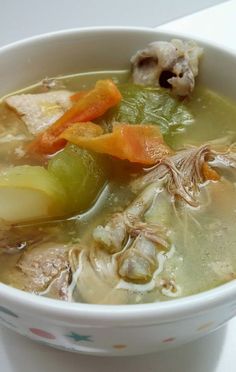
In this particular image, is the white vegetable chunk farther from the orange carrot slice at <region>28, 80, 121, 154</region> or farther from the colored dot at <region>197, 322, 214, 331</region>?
the colored dot at <region>197, 322, 214, 331</region>

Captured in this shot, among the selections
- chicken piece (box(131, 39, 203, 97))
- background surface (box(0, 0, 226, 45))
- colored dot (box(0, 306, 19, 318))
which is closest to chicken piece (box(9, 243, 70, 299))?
colored dot (box(0, 306, 19, 318))

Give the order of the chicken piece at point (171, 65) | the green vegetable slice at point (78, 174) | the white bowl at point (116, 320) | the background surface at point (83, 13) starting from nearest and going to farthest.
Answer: the white bowl at point (116, 320) < the green vegetable slice at point (78, 174) < the chicken piece at point (171, 65) < the background surface at point (83, 13)

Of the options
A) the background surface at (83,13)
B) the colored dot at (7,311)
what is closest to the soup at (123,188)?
the colored dot at (7,311)

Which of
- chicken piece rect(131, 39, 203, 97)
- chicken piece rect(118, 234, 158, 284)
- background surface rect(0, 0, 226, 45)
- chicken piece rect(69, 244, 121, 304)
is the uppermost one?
chicken piece rect(131, 39, 203, 97)

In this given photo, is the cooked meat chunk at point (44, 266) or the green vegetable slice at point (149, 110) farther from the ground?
the green vegetable slice at point (149, 110)

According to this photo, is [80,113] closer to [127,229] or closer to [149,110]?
[149,110]

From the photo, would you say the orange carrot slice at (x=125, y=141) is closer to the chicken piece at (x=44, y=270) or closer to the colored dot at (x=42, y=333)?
the chicken piece at (x=44, y=270)

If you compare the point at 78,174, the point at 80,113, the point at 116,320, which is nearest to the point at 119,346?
the point at 116,320

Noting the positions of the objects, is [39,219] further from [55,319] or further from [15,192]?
[55,319]
